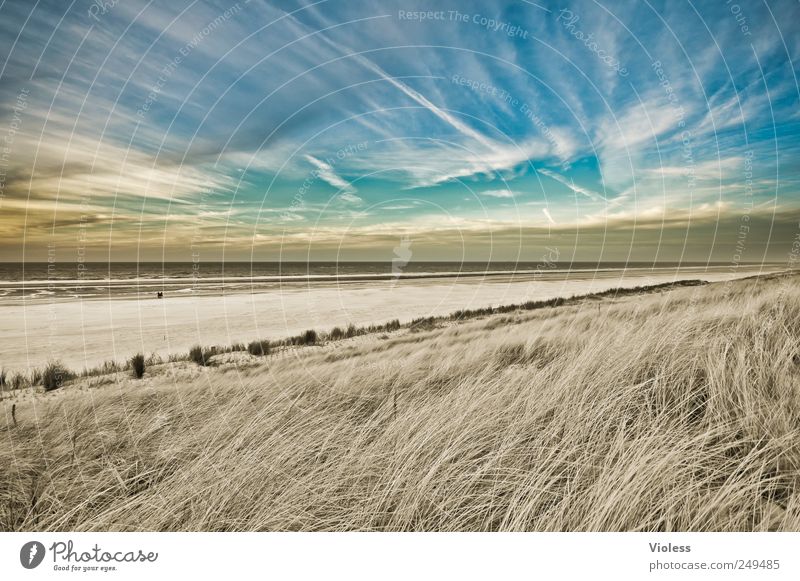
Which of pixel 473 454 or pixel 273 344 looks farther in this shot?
pixel 273 344

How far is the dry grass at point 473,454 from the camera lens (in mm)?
2387

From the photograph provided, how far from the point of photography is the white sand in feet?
31.5

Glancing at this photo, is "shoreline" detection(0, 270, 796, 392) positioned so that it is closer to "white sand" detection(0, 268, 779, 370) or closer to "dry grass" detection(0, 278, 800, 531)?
"white sand" detection(0, 268, 779, 370)

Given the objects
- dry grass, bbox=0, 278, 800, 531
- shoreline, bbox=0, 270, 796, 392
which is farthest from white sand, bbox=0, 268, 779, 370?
dry grass, bbox=0, 278, 800, 531

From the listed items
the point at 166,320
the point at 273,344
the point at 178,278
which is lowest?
the point at 273,344

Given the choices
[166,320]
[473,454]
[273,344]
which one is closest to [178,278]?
[166,320]

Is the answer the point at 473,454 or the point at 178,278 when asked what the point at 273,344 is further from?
the point at 178,278

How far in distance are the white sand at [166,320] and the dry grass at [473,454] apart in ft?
14.9

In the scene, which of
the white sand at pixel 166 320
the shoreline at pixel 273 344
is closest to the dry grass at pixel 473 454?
the shoreline at pixel 273 344

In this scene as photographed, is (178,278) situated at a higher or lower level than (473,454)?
higher

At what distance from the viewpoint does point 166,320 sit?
13859 millimetres

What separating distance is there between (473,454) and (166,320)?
45.8ft
